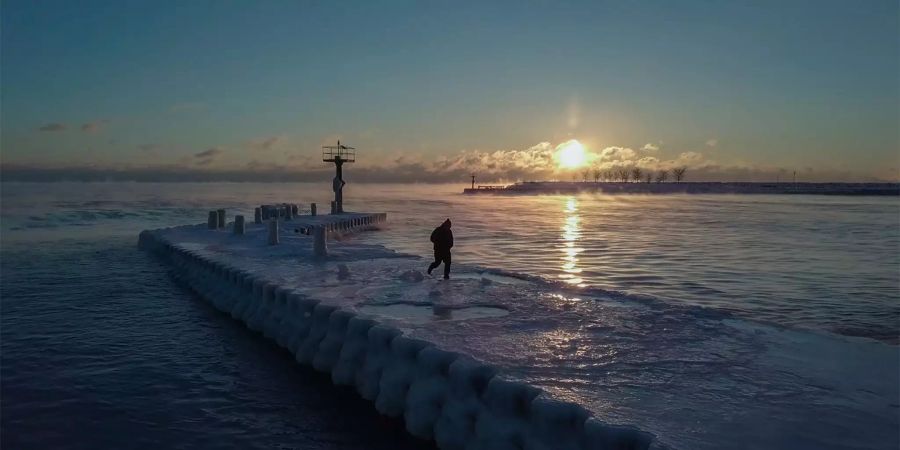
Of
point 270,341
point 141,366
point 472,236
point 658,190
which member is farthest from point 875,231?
point 658,190

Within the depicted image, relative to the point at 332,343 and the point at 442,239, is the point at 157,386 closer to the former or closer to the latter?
the point at 332,343

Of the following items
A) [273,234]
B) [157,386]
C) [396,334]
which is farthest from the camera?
[273,234]

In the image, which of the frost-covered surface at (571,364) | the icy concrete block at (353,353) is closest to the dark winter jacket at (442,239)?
the frost-covered surface at (571,364)

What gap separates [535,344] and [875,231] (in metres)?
38.9

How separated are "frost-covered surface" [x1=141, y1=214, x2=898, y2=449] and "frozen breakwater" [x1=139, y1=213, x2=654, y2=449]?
24mm

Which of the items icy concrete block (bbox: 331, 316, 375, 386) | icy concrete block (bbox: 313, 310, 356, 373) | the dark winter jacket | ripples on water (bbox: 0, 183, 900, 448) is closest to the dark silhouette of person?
the dark winter jacket

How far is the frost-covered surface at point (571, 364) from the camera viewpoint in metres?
6.32

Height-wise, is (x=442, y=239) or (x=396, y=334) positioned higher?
(x=442, y=239)

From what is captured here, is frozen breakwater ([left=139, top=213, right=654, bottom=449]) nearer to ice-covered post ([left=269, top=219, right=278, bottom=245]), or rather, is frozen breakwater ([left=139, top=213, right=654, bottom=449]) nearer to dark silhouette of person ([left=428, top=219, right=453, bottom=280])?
dark silhouette of person ([left=428, top=219, right=453, bottom=280])

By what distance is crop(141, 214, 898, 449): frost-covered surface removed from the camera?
6.32 m

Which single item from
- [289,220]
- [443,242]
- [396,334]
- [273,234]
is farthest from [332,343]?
[289,220]

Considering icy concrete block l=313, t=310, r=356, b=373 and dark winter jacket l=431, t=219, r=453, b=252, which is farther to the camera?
dark winter jacket l=431, t=219, r=453, b=252

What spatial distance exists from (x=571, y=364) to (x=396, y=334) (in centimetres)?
262

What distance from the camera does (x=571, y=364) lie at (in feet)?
27.2
